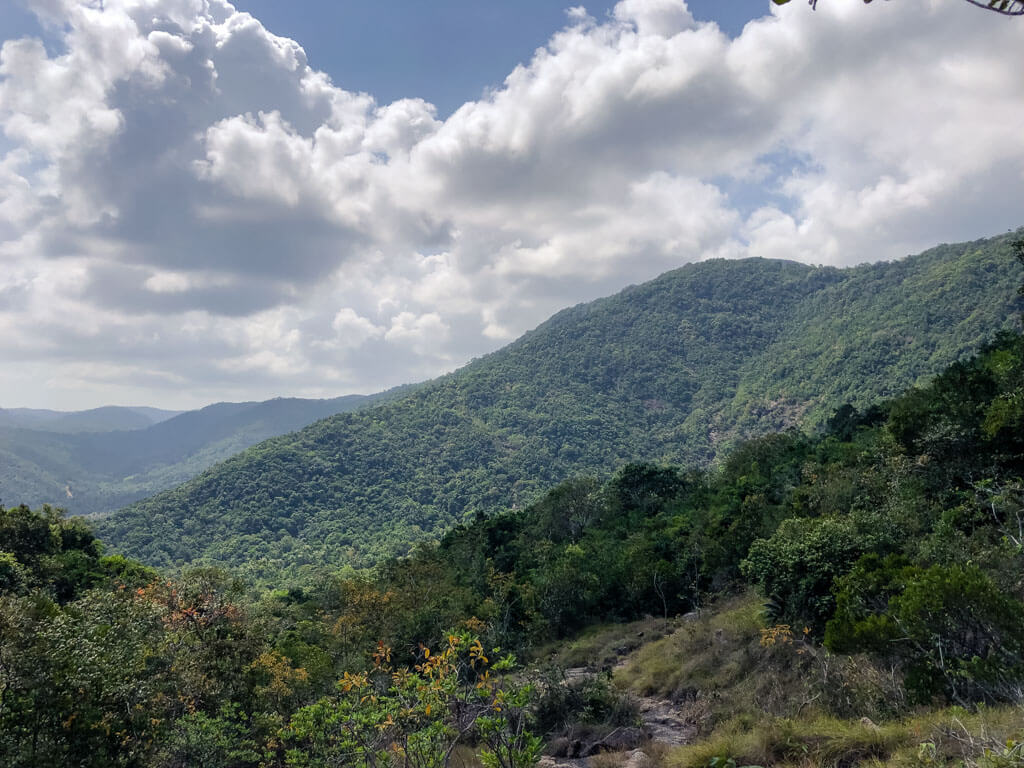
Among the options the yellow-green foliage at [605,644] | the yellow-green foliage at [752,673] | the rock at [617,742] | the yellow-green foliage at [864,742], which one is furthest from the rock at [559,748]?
the yellow-green foliage at [605,644]

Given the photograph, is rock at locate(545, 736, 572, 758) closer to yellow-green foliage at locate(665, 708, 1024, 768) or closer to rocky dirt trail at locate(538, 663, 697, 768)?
rocky dirt trail at locate(538, 663, 697, 768)

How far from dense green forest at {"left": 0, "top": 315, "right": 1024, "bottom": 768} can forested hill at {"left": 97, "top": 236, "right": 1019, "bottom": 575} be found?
7417 cm

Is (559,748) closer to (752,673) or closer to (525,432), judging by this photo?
(752,673)

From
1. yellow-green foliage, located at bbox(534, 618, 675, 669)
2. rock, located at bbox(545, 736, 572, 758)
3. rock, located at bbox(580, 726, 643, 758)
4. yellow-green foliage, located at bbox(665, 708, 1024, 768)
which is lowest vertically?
yellow-green foliage, located at bbox(534, 618, 675, 669)

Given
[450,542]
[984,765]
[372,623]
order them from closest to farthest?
[984,765], [372,623], [450,542]

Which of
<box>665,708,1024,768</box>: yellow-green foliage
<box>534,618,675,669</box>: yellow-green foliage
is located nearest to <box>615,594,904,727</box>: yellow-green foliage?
<box>534,618,675,669</box>: yellow-green foliage

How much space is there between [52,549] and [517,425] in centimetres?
14100

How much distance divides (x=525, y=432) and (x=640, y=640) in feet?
472

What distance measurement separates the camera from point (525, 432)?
16900 cm

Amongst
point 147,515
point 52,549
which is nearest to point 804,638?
point 52,549

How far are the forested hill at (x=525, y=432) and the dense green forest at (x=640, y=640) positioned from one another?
74170 millimetres

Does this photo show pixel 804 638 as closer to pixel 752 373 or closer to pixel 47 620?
pixel 47 620

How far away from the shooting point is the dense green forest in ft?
26.9

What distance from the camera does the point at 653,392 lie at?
19225 centimetres
